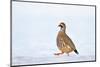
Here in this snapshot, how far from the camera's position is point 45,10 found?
2.59 meters

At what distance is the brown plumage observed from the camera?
2641 mm

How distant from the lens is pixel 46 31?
8.49 feet

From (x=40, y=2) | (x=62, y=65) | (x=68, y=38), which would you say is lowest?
(x=62, y=65)

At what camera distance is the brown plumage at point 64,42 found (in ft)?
8.66

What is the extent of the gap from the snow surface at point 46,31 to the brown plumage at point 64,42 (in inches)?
1.5

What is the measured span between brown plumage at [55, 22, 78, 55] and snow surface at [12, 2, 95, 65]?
4 cm

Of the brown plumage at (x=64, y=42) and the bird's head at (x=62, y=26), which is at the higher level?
the bird's head at (x=62, y=26)

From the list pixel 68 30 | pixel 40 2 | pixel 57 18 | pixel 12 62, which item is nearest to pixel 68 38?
pixel 68 30

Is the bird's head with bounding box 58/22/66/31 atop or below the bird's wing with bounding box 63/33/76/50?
atop

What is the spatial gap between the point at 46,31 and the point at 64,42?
238 millimetres

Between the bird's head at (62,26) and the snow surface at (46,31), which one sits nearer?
the snow surface at (46,31)

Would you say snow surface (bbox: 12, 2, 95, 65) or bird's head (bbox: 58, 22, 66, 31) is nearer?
snow surface (bbox: 12, 2, 95, 65)

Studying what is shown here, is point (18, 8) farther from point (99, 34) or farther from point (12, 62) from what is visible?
point (99, 34)

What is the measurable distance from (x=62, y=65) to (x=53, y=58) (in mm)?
132
